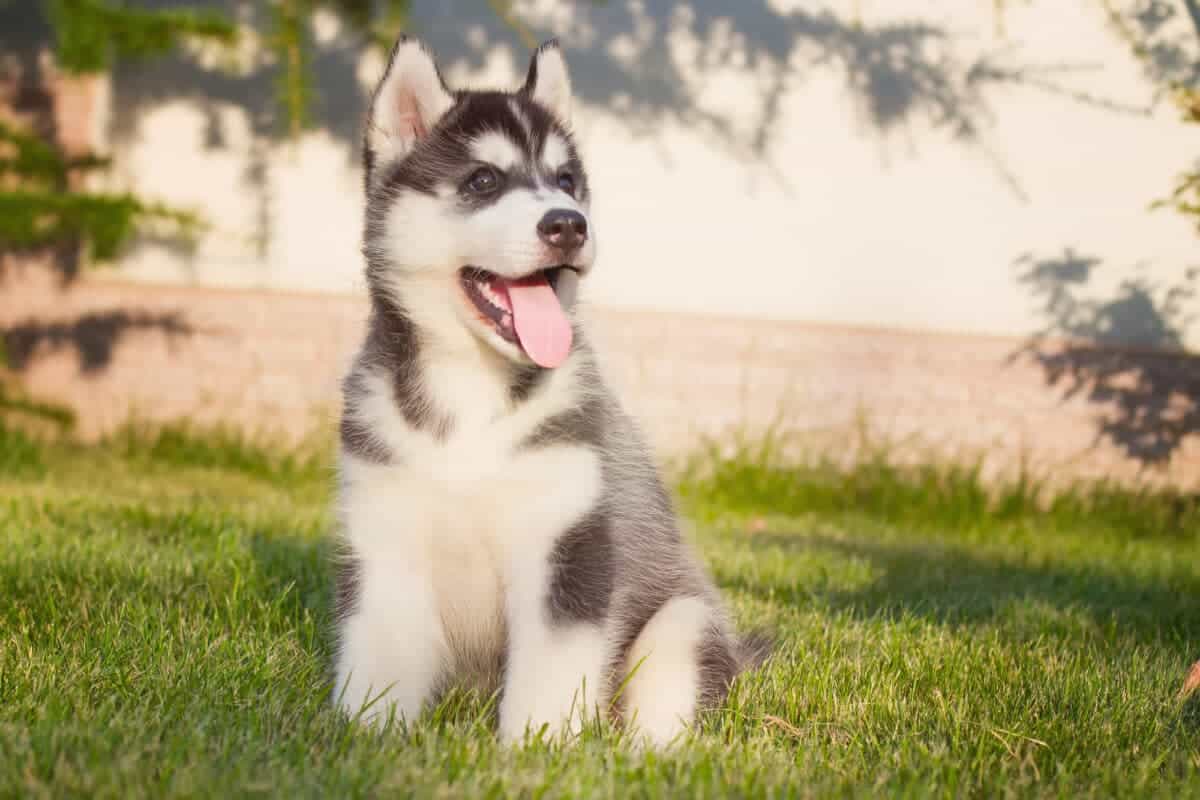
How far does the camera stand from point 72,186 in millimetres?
8711

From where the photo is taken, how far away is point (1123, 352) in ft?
26.4

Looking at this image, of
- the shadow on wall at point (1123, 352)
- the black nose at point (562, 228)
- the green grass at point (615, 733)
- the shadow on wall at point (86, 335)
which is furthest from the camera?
the shadow on wall at point (86, 335)

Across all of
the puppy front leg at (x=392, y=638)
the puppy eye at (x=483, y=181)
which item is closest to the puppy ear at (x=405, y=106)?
the puppy eye at (x=483, y=181)

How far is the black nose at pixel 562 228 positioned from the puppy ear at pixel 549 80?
24.3 inches

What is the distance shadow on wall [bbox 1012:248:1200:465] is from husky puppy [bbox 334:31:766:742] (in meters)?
5.90

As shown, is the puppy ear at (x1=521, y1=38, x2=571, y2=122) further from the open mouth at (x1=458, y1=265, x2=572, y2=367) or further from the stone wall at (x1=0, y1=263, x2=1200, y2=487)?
the stone wall at (x1=0, y1=263, x2=1200, y2=487)

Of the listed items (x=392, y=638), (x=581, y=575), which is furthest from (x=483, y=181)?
(x=392, y=638)

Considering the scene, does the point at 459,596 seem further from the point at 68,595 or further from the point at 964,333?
the point at 964,333

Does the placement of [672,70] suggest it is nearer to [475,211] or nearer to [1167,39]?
[1167,39]

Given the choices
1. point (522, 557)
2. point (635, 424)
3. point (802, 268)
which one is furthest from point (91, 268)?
point (522, 557)

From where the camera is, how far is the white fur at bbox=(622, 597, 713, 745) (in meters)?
2.70

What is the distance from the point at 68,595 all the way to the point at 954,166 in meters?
6.74

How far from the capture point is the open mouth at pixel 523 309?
2.73 m

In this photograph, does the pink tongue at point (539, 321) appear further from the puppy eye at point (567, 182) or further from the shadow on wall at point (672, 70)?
the shadow on wall at point (672, 70)
